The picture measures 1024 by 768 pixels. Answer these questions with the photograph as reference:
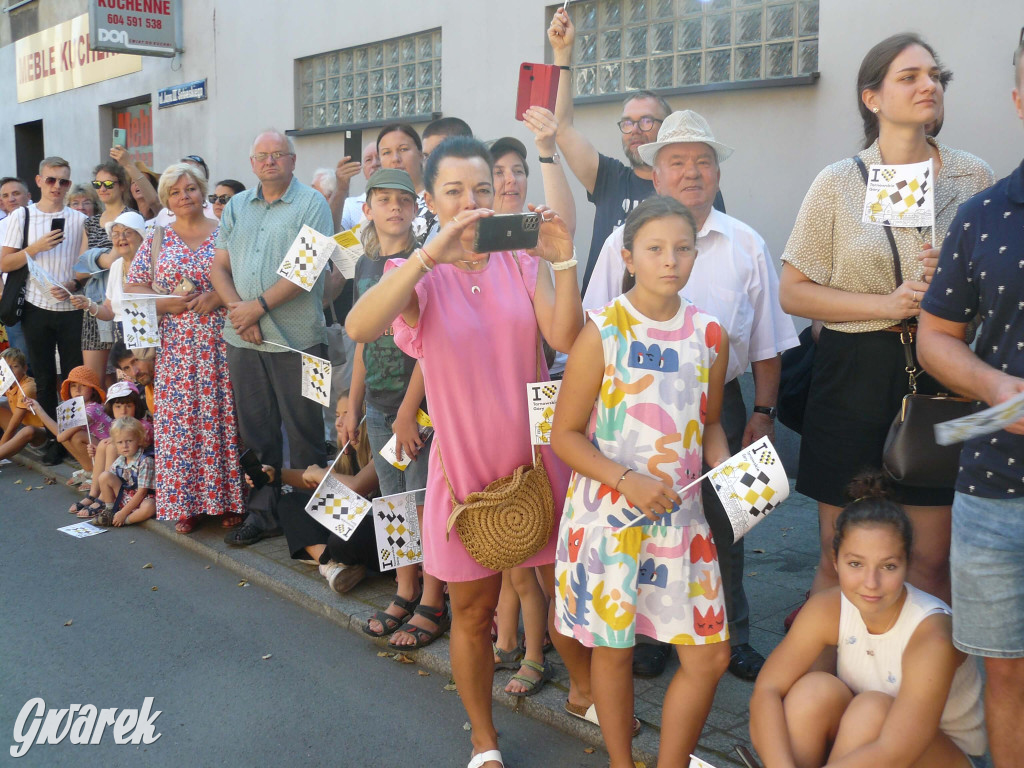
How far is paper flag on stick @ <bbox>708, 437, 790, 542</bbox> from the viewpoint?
2832 mm

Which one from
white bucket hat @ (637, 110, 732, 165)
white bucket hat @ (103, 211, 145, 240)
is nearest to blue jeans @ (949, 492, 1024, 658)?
white bucket hat @ (637, 110, 732, 165)

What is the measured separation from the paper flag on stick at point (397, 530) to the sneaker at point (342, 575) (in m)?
0.63

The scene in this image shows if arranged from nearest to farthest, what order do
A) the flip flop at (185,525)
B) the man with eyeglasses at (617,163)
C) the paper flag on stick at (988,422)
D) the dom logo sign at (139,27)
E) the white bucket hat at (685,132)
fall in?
the paper flag on stick at (988,422) → the white bucket hat at (685,132) → the man with eyeglasses at (617,163) → the flip flop at (185,525) → the dom logo sign at (139,27)

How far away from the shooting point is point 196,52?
1328cm

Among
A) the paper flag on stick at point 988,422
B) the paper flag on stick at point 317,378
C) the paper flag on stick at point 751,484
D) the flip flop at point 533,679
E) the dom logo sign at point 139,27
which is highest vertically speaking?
the dom logo sign at point 139,27

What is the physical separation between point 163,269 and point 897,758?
519 centimetres

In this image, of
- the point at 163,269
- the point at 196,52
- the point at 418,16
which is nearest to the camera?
the point at 163,269

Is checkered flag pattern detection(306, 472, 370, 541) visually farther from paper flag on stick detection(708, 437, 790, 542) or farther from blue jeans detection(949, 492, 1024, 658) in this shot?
blue jeans detection(949, 492, 1024, 658)

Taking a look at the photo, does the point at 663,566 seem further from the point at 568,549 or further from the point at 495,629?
the point at 495,629

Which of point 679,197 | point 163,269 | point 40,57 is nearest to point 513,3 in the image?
point 163,269

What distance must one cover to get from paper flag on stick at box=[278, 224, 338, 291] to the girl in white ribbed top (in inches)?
138

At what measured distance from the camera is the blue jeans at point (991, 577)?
251cm

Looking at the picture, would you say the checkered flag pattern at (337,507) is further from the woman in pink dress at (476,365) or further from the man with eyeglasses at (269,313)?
the woman in pink dress at (476,365)

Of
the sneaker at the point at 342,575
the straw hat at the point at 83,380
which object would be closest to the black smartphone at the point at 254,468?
the sneaker at the point at 342,575
